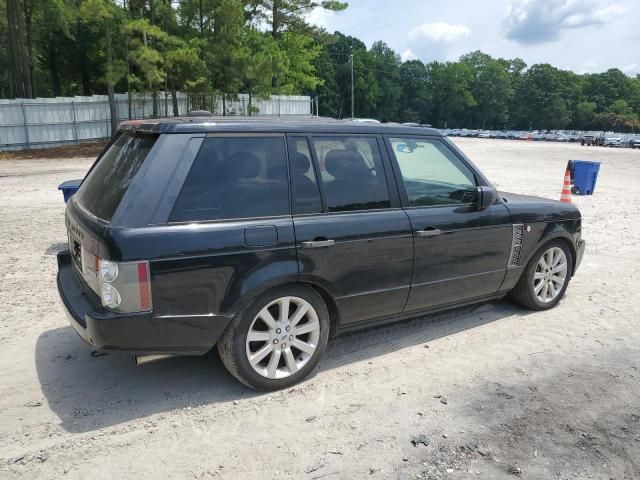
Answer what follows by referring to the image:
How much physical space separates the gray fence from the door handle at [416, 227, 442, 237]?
25.8 meters

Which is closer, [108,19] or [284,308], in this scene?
[284,308]

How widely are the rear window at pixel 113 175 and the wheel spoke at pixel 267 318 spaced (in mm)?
1117

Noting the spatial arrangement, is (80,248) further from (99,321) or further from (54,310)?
(54,310)

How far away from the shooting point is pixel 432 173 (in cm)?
455

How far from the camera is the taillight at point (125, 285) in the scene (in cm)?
304

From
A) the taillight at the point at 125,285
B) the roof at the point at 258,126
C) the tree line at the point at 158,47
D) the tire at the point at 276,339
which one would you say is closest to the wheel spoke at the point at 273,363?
the tire at the point at 276,339

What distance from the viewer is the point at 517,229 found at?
4766 mm

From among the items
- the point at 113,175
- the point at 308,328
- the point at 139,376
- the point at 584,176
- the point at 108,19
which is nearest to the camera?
the point at 113,175

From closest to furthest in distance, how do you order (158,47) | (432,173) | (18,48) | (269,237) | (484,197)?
(269,237) < (484,197) < (432,173) < (158,47) < (18,48)

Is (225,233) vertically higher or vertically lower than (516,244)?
higher

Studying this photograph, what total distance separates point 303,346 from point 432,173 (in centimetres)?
191

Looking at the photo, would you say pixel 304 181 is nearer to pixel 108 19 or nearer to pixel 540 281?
A: pixel 540 281

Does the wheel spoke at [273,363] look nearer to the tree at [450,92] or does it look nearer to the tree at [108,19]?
the tree at [108,19]

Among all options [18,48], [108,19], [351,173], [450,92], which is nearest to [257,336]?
[351,173]
